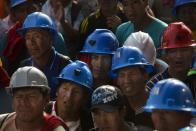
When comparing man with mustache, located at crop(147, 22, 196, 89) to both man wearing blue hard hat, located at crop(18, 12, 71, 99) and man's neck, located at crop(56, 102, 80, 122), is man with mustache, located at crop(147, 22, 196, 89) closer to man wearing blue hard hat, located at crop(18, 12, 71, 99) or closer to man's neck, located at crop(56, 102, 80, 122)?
man's neck, located at crop(56, 102, 80, 122)

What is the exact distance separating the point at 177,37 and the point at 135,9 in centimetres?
101

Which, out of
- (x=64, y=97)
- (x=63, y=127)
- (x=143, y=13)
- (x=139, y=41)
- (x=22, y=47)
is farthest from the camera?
(x=22, y=47)

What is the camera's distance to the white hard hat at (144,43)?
7.54 meters

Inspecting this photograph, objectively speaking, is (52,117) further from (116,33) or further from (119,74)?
(116,33)

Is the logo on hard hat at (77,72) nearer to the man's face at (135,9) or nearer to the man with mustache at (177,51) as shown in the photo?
the man with mustache at (177,51)

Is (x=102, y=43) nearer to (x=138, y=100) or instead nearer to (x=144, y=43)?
(x=144, y=43)

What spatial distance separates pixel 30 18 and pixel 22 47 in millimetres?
801

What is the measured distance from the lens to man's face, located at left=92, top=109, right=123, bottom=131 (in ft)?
20.6

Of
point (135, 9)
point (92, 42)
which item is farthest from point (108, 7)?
point (92, 42)

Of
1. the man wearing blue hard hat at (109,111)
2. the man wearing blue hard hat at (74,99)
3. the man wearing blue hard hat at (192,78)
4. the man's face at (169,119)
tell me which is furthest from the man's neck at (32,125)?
the man wearing blue hard hat at (192,78)

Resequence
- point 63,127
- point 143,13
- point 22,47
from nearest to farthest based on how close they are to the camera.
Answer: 1. point 63,127
2. point 143,13
3. point 22,47

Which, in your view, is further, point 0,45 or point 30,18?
point 0,45

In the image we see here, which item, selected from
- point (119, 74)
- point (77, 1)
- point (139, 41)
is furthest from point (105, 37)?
point (77, 1)

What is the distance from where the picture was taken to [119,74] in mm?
7031
